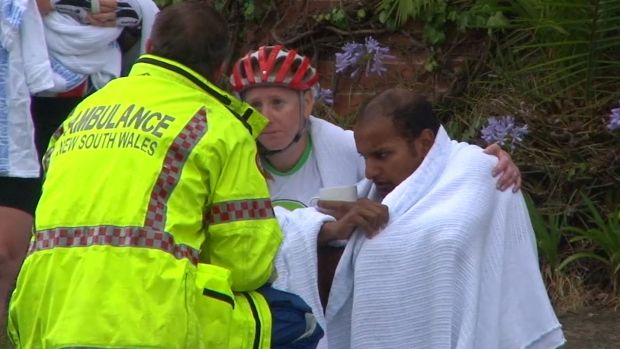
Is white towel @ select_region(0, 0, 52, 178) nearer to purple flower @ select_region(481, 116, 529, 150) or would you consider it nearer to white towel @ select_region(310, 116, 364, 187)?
white towel @ select_region(310, 116, 364, 187)

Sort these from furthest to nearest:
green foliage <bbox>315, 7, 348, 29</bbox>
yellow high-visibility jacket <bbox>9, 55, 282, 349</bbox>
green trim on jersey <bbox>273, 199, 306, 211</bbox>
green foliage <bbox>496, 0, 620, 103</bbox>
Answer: green foliage <bbox>315, 7, 348, 29</bbox>
green foliage <bbox>496, 0, 620, 103</bbox>
green trim on jersey <bbox>273, 199, 306, 211</bbox>
yellow high-visibility jacket <bbox>9, 55, 282, 349</bbox>

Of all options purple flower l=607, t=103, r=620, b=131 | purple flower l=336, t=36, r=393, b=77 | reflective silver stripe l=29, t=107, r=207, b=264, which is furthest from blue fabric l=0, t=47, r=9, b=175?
purple flower l=607, t=103, r=620, b=131

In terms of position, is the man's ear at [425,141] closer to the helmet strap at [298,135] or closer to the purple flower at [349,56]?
the helmet strap at [298,135]

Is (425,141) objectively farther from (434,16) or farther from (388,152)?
(434,16)

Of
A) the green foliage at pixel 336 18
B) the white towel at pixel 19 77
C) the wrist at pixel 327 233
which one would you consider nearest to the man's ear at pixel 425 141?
the wrist at pixel 327 233

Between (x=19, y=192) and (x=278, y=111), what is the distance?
4.75 feet

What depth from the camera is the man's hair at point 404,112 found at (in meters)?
4.38

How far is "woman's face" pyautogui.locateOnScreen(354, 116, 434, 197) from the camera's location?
4363 millimetres

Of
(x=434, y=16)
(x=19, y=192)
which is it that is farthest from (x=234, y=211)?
(x=434, y=16)

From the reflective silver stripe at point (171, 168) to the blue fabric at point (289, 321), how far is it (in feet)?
1.43

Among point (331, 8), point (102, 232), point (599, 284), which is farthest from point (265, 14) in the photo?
point (102, 232)

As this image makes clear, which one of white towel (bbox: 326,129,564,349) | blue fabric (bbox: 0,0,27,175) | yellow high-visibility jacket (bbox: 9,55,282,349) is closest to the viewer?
yellow high-visibility jacket (bbox: 9,55,282,349)

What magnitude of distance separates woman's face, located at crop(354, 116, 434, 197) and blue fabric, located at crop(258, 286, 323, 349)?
1.89 feet

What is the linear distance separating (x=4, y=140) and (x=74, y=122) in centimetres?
177
